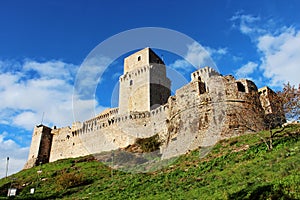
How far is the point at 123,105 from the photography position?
49.5 meters

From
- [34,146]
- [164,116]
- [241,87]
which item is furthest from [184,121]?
[34,146]

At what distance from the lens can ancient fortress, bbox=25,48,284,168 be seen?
2377 cm

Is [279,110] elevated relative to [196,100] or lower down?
lower down

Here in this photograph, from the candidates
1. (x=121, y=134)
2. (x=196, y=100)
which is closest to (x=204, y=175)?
(x=196, y=100)

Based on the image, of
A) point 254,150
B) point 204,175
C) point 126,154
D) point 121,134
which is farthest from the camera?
point 121,134

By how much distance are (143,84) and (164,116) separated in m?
14.0

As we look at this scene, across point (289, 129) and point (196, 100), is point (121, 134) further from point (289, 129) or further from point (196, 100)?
point (289, 129)

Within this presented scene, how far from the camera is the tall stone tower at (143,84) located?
47188 millimetres

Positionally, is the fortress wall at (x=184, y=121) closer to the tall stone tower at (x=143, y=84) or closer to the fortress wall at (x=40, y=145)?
the tall stone tower at (x=143, y=84)

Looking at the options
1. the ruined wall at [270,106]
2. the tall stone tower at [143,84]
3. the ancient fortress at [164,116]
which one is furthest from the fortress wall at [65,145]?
the ruined wall at [270,106]

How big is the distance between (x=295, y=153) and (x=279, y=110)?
20.9 feet

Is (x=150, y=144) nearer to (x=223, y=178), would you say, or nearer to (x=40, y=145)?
(x=223, y=178)

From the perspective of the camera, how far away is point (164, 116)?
3569 centimetres

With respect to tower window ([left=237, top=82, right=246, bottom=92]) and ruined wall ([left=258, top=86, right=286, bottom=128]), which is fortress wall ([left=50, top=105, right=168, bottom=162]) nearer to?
tower window ([left=237, top=82, right=246, bottom=92])
